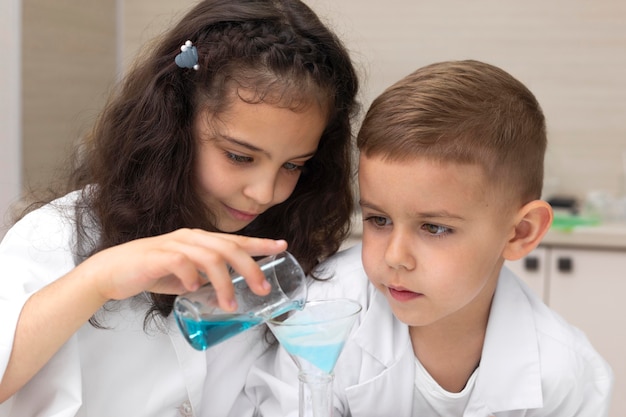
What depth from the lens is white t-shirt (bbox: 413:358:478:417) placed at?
1356mm

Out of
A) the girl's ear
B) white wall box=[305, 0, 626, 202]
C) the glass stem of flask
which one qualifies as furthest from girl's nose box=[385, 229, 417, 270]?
white wall box=[305, 0, 626, 202]

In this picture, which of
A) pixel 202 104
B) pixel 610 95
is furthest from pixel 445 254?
pixel 610 95

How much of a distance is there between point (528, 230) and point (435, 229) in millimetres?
200

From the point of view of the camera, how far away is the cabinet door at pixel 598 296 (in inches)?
98.7

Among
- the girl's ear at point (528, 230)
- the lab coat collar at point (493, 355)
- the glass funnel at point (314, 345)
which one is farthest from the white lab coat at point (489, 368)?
the glass funnel at point (314, 345)

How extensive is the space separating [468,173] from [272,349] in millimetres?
486

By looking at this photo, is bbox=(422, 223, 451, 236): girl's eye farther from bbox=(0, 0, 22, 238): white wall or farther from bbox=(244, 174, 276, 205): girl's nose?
bbox=(0, 0, 22, 238): white wall

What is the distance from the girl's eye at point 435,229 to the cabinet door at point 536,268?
1.40 m

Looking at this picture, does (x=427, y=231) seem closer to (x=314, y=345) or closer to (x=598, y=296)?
(x=314, y=345)

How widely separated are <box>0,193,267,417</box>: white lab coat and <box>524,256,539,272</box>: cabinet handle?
53.5 inches

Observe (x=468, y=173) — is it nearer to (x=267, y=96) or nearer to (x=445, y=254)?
(x=445, y=254)

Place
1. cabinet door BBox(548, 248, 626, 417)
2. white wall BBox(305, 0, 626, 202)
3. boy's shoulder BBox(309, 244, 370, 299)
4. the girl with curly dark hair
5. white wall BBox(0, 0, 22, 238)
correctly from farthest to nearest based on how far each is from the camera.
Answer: white wall BBox(305, 0, 626, 202), white wall BBox(0, 0, 22, 238), cabinet door BBox(548, 248, 626, 417), boy's shoulder BBox(309, 244, 370, 299), the girl with curly dark hair

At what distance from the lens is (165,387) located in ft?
4.39

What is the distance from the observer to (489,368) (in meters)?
1.34
